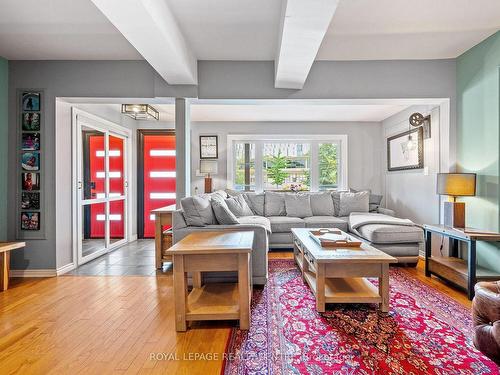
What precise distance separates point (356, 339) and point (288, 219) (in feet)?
8.80

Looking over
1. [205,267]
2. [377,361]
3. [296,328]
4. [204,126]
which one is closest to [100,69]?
[204,126]

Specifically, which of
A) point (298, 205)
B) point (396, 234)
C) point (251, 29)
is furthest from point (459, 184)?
point (251, 29)

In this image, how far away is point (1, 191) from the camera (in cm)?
330

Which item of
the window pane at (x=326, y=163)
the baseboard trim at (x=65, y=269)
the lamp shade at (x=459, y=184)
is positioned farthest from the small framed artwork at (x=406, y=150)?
the baseboard trim at (x=65, y=269)

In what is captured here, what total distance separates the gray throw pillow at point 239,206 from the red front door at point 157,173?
1.65 meters

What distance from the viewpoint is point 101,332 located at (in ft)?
6.79

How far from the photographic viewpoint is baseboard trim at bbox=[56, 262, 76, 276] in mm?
3402

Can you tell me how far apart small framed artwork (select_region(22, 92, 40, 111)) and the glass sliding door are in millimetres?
486

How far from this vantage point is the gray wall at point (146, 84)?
3.38 metres

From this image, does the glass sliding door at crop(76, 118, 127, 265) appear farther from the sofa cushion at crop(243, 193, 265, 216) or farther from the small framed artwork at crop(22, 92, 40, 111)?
the sofa cushion at crop(243, 193, 265, 216)

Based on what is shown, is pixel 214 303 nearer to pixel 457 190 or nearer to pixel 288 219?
pixel 288 219

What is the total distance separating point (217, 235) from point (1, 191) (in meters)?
2.75

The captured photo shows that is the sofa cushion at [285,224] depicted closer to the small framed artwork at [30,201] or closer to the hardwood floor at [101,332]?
the hardwood floor at [101,332]

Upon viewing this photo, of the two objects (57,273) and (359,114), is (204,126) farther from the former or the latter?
(57,273)
